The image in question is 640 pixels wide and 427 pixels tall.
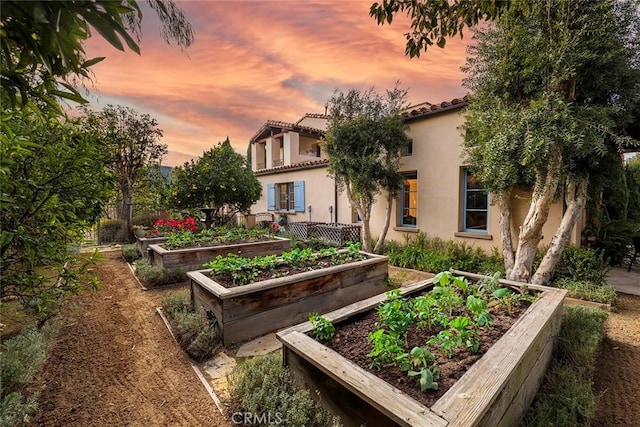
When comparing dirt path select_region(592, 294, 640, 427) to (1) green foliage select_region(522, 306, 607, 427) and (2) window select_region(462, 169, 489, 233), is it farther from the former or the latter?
(2) window select_region(462, 169, 489, 233)

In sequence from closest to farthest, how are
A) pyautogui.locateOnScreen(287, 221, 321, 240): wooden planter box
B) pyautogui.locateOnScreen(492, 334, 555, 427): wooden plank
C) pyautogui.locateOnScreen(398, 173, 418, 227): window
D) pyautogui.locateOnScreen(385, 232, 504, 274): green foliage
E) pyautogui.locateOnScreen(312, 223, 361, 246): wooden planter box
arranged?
pyautogui.locateOnScreen(492, 334, 555, 427): wooden plank
pyautogui.locateOnScreen(385, 232, 504, 274): green foliage
pyautogui.locateOnScreen(398, 173, 418, 227): window
pyautogui.locateOnScreen(312, 223, 361, 246): wooden planter box
pyautogui.locateOnScreen(287, 221, 321, 240): wooden planter box

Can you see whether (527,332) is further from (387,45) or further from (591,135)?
(387,45)

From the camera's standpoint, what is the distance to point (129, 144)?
955cm

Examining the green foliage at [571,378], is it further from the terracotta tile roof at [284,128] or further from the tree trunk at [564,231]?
the terracotta tile roof at [284,128]

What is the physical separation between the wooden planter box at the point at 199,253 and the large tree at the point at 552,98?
4712 millimetres

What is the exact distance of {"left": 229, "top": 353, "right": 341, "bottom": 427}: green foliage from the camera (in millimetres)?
1670

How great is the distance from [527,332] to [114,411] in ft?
10.4

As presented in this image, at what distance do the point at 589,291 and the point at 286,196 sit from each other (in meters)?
9.95

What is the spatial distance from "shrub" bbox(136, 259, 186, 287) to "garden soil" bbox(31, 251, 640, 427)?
1.06 m

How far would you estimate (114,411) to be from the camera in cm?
203

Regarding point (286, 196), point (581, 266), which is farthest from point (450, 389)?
point (286, 196)

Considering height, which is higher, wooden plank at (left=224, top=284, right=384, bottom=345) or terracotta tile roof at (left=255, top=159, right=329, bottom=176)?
terracotta tile roof at (left=255, top=159, right=329, bottom=176)

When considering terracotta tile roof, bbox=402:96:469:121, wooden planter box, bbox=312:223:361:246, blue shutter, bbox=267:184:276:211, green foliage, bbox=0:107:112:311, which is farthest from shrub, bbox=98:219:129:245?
terracotta tile roof, bbox=402:96:469:121

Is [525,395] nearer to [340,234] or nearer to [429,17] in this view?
[429,17]
